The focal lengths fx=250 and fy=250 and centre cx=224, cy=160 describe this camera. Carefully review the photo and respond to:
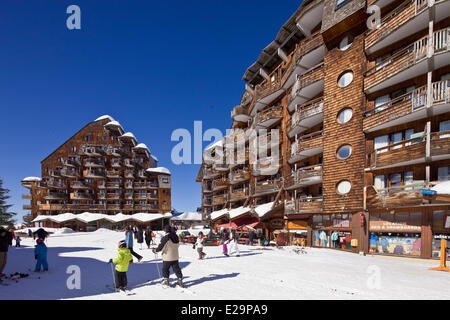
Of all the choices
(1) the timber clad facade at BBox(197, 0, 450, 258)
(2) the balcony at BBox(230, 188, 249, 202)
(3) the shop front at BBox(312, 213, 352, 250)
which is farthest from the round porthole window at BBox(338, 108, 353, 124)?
(2) the balcony at BBox(230, 188, 249, 202)

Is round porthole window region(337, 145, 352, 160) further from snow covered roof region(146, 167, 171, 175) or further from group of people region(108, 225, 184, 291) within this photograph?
snow covered roof region(146, 167, 171, 175)

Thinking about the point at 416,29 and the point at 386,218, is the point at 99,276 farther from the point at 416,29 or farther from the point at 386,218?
the point at 416,29

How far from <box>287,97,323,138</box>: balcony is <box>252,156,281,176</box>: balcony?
4.28m

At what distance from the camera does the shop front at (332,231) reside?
17812 millimetres

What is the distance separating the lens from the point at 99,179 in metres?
58.8

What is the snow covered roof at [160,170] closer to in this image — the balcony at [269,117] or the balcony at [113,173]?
the balcony at [113,173]

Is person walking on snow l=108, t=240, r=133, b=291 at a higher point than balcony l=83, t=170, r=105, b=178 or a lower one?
lower

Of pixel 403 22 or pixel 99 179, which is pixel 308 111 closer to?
pixel 403 22

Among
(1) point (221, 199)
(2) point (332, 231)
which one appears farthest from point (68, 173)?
(2) point (332, 231)

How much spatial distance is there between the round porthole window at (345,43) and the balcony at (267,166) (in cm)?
1203

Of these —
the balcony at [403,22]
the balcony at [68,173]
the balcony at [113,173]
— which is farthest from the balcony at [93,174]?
the balcony at [403,22]

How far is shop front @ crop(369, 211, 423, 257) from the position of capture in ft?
47.1
